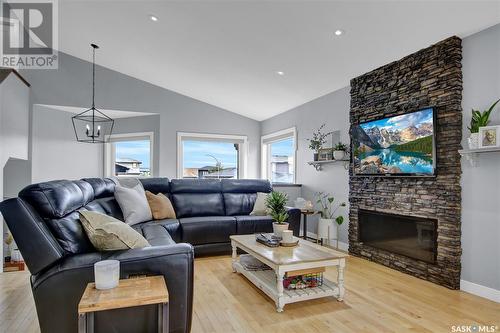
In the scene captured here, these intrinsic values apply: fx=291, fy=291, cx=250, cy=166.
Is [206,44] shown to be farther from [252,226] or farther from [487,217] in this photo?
[487,217]

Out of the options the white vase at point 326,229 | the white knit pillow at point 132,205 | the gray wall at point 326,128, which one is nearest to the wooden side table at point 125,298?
the white knit pillow at point 132,205

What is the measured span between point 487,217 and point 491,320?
880 millimetres

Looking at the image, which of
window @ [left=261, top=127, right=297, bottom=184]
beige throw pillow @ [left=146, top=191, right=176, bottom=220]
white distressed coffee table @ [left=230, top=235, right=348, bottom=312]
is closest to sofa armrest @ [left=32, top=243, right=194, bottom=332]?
white distressed coffee table @ [left=230, top=235, right=348, bottom=312]

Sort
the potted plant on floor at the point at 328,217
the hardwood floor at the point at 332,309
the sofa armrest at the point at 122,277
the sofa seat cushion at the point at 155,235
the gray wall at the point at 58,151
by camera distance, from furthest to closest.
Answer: the gray wall at the point at 58,151 < the potted plant on floor at the point at 328,217 < the sofa seat cushion at the point at 155,235 < the hardwood floor at the point at 332,309 < the sofa armrest at the point at 122,277

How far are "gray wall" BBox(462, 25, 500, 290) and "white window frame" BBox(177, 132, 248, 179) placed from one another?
14.6ft

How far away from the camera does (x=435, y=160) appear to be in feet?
9.84

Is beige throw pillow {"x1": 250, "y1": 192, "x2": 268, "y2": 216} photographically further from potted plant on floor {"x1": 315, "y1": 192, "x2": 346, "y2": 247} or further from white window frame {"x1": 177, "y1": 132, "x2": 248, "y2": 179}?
white window frame {"x1": 177, "y1": 132, "x2": 248, "y2": 179}

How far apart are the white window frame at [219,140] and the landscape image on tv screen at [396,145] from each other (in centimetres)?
305

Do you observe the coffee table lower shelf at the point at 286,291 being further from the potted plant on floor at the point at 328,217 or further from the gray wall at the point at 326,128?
the gray wall at the point at 326,128

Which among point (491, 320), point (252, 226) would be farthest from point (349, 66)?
point (491, 320)

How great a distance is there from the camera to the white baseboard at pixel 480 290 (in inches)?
101

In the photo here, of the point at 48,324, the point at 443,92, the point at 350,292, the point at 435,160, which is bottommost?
the point at 350,292

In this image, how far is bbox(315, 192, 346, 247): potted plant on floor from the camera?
4315mm

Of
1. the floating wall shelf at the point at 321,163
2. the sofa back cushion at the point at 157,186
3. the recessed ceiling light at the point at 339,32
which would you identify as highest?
the recessed ceiling light at the point at 339,32
